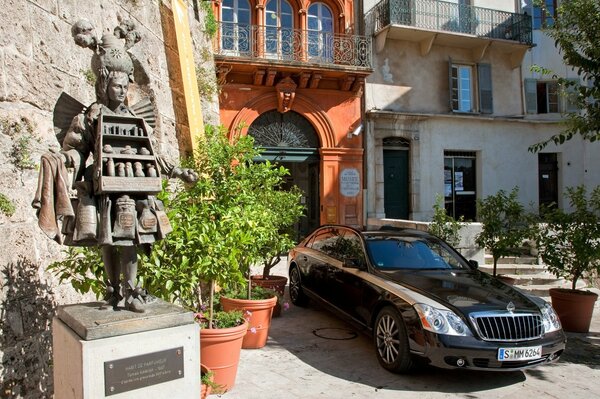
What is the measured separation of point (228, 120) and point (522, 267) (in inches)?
326

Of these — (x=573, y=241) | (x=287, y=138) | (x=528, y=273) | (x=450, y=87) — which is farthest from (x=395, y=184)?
(x=573, y=241)

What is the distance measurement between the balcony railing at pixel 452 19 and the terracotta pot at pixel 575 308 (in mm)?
9926

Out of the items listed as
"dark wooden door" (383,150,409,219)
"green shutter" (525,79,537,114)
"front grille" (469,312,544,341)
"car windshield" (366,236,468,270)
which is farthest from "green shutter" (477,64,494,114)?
"front grille" (469,312,544,341)

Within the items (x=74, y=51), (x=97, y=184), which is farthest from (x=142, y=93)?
(x=97, y=184)

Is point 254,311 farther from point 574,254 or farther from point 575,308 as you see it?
point 574,254

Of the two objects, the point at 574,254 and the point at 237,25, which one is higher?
the point at 237,25

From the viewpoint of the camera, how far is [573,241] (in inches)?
267

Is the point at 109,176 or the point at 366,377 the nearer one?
the point at 109,176

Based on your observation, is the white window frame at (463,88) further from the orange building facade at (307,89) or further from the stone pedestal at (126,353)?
the stone pedestal at (126,353)

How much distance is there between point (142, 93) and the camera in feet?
23.6

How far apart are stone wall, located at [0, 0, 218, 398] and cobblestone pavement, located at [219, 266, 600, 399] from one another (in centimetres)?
179

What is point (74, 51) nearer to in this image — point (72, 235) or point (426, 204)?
point (72, 235)

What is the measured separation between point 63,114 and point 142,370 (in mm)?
1870

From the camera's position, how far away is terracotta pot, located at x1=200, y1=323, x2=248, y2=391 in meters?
4.39
